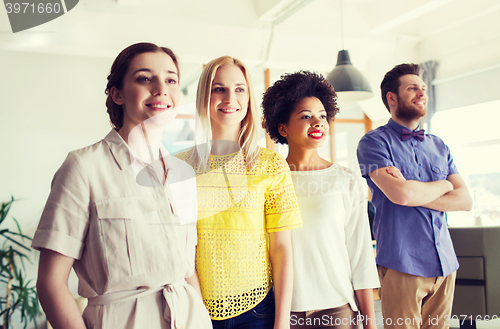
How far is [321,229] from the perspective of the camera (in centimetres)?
133

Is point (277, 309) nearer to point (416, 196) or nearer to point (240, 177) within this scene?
point (240, 177)

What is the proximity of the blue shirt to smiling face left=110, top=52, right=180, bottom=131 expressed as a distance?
1140 mm

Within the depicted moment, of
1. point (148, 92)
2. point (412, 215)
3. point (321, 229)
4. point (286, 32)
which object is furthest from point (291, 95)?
point (286, 32)

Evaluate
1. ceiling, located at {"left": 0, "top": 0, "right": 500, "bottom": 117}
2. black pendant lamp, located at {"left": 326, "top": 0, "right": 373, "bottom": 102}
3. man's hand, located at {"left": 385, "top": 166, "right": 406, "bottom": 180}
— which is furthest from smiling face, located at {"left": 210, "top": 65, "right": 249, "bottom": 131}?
ceiling, located at {"left": 0, "top": 0, "right": 500, "bottom": 117}

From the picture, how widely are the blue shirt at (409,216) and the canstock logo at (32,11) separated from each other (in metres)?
2.61

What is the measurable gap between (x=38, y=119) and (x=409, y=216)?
409 centimetres

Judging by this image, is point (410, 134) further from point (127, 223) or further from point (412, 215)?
point (127, 223)

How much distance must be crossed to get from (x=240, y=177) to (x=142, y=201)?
0.37m

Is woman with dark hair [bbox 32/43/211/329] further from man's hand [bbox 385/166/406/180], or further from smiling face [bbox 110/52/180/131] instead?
man's hand [bbox 385/166/406/180]

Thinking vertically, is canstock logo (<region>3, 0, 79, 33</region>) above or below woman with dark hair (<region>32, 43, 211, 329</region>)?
above

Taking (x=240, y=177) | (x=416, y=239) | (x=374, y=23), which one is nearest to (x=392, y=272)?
(x=416, y=239)

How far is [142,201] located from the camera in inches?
A: 36.6

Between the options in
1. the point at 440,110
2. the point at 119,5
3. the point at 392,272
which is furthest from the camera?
the point at 440,110

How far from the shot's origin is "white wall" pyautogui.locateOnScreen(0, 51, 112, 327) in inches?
161
